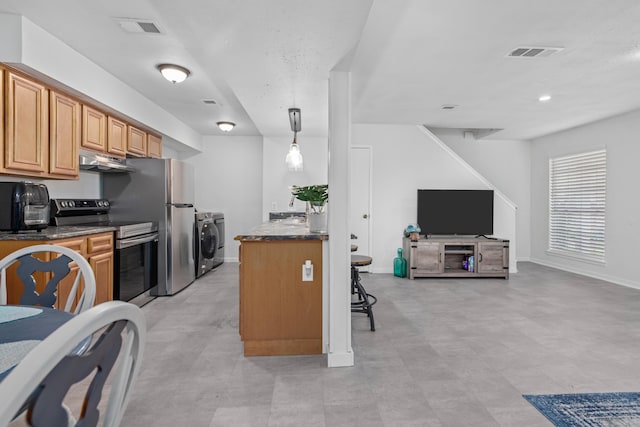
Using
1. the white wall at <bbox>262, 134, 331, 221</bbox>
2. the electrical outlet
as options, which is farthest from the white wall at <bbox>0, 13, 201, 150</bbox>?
the electrical outlet

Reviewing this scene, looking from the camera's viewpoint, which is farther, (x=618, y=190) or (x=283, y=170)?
(x=283, y=170)

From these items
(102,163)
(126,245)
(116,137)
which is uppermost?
(116,137)

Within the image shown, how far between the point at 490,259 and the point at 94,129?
17.7 feet

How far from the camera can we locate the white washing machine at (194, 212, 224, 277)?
16.6ft

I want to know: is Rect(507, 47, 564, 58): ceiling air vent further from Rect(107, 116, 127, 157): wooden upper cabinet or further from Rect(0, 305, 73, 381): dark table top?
Rect(107, 116, 127, 157): wooden upper cabinet

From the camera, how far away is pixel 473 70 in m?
3.42

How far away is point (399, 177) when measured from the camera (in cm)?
577

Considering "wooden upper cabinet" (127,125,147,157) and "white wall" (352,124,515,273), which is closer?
"wooden upper cabinet" (127,125,147,157)

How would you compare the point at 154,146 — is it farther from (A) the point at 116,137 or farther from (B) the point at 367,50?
(B) the point at 367,50

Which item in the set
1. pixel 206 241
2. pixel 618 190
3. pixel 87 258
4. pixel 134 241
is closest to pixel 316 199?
pixel 87 258

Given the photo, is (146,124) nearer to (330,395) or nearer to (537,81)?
(330,395)

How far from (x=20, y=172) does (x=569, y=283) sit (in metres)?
6.45

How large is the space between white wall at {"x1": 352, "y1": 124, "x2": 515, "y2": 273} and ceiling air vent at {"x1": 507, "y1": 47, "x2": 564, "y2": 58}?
2.69 m

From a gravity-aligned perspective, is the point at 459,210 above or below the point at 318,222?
above
